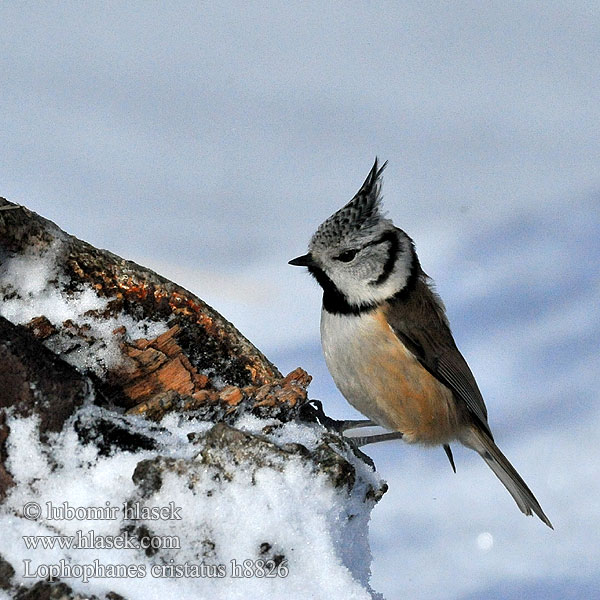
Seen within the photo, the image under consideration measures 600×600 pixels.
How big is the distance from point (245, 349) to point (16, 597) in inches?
73.2

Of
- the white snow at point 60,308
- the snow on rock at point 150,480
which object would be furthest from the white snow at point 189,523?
the white snow at point 60,308

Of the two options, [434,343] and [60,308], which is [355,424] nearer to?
[434,343]

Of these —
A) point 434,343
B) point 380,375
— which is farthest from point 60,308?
point 434,343

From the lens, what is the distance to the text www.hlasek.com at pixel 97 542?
109 inches

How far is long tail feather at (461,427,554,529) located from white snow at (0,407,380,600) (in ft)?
9.36

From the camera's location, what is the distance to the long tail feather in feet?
18.8

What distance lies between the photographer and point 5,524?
2787mm

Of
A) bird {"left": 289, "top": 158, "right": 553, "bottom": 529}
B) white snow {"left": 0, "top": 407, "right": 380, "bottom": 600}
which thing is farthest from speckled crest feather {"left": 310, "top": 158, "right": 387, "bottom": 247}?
white snow {"left": 0, "top": 407, "right": 380, "bottom": 600}

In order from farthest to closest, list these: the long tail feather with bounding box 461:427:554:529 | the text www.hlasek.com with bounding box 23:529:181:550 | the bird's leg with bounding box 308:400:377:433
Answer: the long tail feather with bounding box 461:427:554:529 → the bird's leg with bounding box 308:400:377:433 → the text www.hlasek.com with bounding box 23:529:181:550

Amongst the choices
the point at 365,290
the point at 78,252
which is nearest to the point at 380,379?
the point at 365,290

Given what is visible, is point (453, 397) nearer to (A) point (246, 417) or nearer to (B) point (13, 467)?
(A) point (246, 417)

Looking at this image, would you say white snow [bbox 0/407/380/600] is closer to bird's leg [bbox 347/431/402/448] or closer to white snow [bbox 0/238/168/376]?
white snow [bbox 0/238/168/376]

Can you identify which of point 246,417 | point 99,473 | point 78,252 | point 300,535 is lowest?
point 300,535

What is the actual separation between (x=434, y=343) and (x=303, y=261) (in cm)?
104
